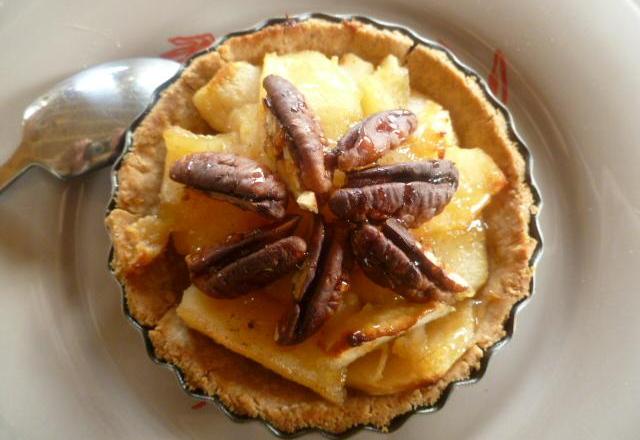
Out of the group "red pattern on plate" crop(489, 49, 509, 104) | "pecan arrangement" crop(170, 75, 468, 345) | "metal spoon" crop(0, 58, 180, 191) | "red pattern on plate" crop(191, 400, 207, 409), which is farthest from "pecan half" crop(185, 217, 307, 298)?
"red pattern on plate" crop(489, 49, 509, 104)

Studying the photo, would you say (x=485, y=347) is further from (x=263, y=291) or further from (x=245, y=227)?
(x=245, y=227)

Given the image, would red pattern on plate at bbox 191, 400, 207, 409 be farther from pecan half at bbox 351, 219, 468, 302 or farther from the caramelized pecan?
the caramelized pecan

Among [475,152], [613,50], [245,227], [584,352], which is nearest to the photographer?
[245,227]

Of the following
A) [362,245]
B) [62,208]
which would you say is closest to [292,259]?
[362,245]

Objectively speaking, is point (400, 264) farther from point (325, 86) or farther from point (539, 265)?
point (539, 265)

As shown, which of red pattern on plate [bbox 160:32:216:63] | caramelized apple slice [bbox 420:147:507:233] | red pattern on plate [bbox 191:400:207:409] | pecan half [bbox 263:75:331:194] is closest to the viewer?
pecan half [bbox 263:75:331:194]

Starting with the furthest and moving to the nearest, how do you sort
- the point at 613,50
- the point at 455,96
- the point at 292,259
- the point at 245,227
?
the point at 613,50
the point at 455,96
the point at 245,227
the point at 292,259
